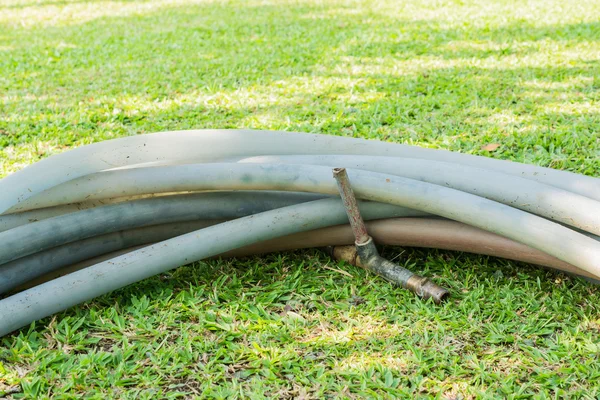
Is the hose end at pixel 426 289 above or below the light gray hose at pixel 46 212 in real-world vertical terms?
below

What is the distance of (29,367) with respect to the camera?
2.21 m

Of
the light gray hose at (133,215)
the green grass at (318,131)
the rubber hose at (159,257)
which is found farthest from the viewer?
the light gray hose at (133,215)

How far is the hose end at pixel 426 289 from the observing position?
96.5 inches

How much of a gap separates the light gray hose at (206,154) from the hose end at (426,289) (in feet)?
1.77

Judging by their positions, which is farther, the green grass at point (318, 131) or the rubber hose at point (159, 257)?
the rubber hose at point (159, 257)

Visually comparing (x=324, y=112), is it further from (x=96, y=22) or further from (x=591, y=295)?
(x=96, y=22)

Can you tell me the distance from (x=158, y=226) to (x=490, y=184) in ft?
4.43

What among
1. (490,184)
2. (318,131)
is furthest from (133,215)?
(318,131)

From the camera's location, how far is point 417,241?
2.61 metres

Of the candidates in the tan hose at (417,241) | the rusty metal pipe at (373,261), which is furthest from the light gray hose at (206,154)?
the rusty metal pipe at (373,261)

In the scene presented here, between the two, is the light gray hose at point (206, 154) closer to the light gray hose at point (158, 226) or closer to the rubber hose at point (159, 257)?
the light gray hose at point (158, 226)

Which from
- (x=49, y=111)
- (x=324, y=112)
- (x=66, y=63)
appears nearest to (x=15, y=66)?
(x=66, y=63)

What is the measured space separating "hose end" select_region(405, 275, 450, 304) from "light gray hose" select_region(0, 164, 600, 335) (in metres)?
0.28

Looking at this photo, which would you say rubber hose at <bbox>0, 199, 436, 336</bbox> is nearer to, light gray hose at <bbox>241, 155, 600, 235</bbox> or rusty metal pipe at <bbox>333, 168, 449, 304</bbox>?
rusty metal pipe at <bbox>333, 168, 449, 304</bbox>
